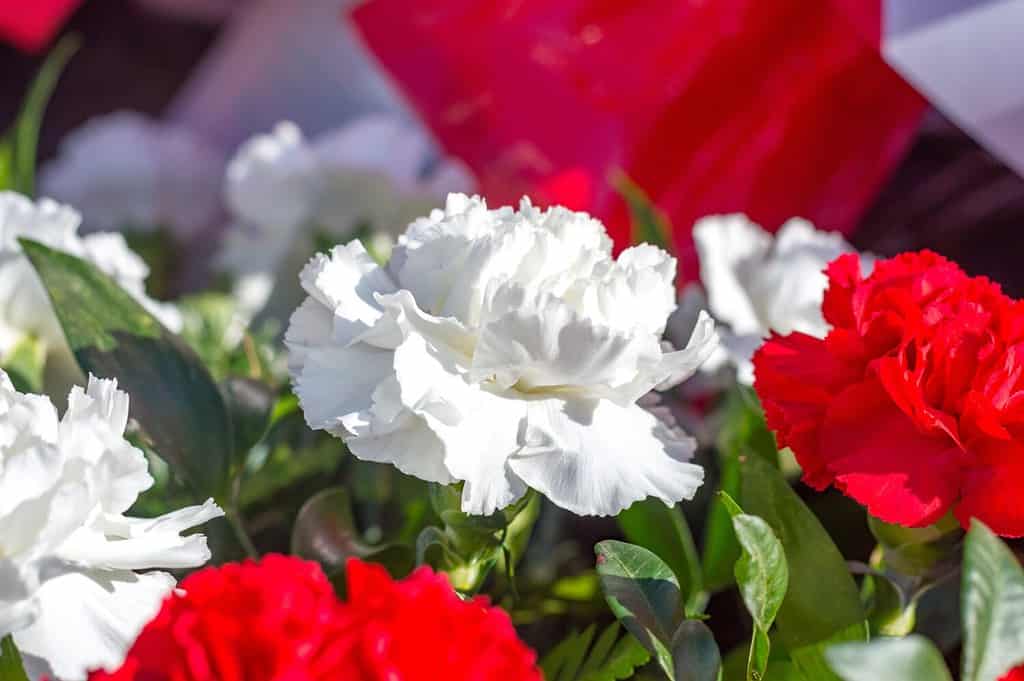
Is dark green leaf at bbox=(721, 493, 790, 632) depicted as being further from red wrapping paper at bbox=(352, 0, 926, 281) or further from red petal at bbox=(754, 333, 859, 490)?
red wrapping paper at bbox=(352, 0, 926, 281)

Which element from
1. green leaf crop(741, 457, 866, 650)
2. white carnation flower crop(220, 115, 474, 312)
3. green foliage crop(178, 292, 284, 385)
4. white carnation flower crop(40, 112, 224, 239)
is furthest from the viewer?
white carnation flower crop(40, 112, 224, 239)

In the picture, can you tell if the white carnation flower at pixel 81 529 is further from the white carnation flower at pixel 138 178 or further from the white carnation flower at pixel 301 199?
the white carnation flower at pixel 138 178

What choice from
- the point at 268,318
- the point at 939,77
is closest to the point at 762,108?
the point at 939,77

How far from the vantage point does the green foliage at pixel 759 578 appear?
0.23 m

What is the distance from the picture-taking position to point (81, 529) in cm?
22

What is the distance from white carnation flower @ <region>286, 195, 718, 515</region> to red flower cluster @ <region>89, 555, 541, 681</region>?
1.5 inches

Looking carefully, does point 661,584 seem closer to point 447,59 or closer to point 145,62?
point 447,59

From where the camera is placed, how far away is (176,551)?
221 millimetres

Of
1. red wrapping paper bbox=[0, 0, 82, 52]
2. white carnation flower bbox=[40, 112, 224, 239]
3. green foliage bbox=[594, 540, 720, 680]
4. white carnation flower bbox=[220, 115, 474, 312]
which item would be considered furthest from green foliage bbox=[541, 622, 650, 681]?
red wrapping paper bbox=[0, 0, 82, 52]

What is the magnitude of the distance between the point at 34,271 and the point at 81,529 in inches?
6.2

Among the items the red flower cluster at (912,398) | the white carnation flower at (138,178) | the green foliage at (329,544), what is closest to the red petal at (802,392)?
the red flower cluster at (912,398)

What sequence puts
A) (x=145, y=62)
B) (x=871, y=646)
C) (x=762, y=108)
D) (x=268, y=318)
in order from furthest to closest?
(x=145, y=62), (x=762, y=108), (x=268, y=318), (x=871, y=646)

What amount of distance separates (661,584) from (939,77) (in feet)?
1.10

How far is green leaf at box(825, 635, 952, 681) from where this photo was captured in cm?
17
